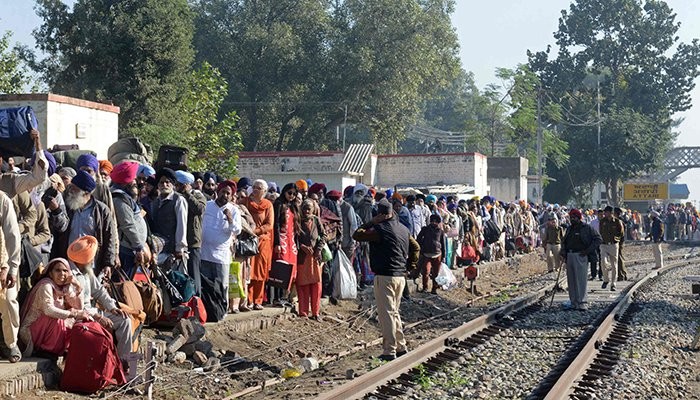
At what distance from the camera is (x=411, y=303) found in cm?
1855

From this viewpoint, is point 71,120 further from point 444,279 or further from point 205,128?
point 205,128

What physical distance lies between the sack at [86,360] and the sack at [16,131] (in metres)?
2.16

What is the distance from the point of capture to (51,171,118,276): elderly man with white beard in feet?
33.3

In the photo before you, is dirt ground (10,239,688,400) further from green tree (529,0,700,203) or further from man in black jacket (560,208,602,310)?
green tree (529,0,700,203)

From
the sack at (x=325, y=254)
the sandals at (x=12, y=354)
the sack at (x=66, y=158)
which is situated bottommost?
the sandals at (x=12, y=354)

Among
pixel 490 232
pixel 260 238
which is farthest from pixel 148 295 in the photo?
pixel 490 232

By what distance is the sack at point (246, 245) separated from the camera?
13.7 m

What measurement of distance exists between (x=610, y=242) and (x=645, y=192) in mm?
52143

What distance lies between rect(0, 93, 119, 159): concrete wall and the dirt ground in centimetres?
737

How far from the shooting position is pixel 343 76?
179 ft

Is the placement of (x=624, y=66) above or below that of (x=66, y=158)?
above

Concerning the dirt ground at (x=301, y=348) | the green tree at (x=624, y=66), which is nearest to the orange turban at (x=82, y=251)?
the dirt ground at (x=301, y=348)

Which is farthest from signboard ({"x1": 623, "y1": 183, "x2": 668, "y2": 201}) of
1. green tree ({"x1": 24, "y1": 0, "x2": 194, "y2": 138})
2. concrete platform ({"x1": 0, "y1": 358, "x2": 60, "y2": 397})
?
concrete platform ({"x1": 0, "y1": 358, "x2": 60, "y2": 397})

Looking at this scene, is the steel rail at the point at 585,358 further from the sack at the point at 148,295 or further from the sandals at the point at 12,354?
the sandals at the point at 12,354
